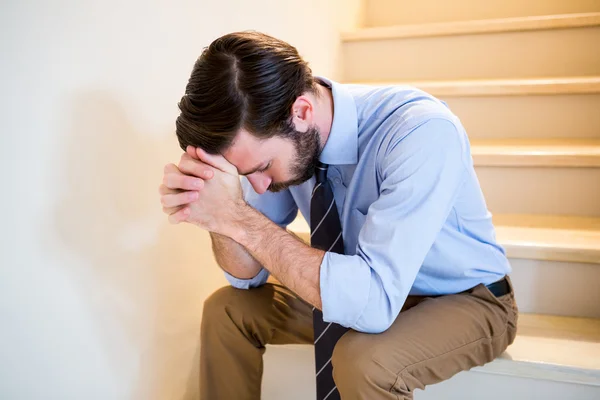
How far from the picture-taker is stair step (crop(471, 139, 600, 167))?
1.48 metres

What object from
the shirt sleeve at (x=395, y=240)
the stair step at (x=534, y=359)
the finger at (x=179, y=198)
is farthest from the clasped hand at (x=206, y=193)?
the stair step at (x=534, y=359)

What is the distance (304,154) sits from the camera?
1.02m

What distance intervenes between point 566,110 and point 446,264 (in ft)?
3.48

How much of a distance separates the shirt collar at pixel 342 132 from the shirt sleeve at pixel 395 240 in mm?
180

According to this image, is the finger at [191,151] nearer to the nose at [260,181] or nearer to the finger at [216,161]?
the finger at [216,161]

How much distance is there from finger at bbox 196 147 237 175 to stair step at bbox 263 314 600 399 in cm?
51

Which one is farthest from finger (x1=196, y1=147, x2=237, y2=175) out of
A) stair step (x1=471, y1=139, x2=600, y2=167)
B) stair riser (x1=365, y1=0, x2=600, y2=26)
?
stair riser (x1=365, y1=0, x2=600, y2=26)

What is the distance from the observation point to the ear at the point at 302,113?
0.98m

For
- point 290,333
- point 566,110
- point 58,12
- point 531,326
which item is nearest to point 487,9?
point 566,110

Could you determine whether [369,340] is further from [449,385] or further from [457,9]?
[457,9]

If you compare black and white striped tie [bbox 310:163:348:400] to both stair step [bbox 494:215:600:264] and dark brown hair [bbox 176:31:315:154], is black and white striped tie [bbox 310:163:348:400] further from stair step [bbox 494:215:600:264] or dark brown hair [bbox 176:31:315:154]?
stair step [bbox 494:215:600:264]

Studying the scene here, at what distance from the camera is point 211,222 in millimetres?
977

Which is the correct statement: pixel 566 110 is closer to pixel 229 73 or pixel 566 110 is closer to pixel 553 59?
pixel 553 59

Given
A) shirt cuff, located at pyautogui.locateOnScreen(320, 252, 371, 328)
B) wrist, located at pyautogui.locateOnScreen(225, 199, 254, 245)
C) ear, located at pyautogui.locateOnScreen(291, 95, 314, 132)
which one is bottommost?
shirt cuff, located at pyautogui.locateOnScreen(320, 252, 371, 328)
